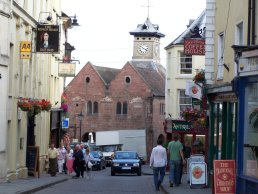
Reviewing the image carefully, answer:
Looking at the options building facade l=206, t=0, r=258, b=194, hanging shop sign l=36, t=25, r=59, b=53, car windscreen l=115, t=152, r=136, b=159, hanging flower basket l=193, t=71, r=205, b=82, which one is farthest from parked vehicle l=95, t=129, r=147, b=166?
building facade l=206, t=0, r=258, b=194

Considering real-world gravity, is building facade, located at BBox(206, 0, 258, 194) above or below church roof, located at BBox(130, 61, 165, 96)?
below

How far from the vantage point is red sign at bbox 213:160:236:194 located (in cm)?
1761

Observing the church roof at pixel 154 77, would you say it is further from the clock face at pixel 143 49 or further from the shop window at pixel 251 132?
the shop window at pixel 251 132

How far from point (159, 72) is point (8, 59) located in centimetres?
8000

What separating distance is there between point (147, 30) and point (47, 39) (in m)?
95.1

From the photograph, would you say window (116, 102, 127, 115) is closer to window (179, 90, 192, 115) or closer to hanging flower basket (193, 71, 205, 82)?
window (179, 90, 192, 115)

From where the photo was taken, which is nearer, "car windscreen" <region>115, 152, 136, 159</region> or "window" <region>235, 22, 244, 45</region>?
"window" <region>235, 22, 244, 45</region>

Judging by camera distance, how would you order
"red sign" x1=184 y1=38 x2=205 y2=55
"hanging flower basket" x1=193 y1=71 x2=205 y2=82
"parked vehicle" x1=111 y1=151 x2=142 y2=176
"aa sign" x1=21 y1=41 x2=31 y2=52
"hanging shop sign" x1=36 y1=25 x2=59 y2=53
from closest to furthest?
"hanging flower basket" x1=193 y1=71 x2=205 y2=82
"red sign" x1=184 y1=38 x2=205 y2=55
"aa sign" x1=21 y1=41 x2=31 y2=52
"hanging shop sign" x1=36 y1=25 x2=59 y2=53
"parked vehicle" x1=111 y1=151 x2=142 y2=176

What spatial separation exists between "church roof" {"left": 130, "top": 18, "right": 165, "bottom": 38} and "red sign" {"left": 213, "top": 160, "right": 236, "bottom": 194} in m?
109

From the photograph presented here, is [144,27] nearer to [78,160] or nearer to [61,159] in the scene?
[61,159]

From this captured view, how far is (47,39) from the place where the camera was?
31.5 m

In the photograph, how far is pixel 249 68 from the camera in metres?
16.9

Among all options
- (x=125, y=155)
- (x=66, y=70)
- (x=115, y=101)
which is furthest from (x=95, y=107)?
(x=125, y=155)

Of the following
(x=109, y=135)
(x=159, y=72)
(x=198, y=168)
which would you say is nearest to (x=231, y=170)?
(x=198, y=168)
